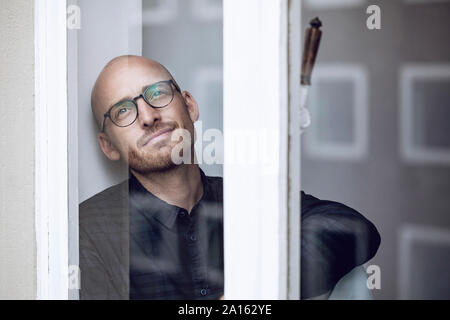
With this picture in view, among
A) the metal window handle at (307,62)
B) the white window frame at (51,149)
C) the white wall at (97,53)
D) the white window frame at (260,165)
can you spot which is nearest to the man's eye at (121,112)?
the white wall at (97,53)

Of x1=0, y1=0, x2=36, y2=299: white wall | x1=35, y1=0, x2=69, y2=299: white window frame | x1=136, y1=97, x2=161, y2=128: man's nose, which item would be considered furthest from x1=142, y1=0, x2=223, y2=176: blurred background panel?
x1=0, y1=0, x2=36, y2=299: white wall

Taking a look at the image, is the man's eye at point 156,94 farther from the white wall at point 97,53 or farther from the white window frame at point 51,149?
the white window frame at point 51,149

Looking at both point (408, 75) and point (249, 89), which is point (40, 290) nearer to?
point (249, 89)

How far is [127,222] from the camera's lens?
1586 millimetres

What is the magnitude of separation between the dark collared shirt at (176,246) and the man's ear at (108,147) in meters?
0.09

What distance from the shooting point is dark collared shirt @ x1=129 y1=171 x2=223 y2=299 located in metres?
1.46

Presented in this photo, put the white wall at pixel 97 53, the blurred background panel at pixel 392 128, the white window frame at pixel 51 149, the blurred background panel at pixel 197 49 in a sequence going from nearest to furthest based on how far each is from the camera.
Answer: the blurred background panel at pixel 392 128, the blurred background panel at pixel 197 49, the white wall at pixel 97 53, the white window frame at pixel 51 149

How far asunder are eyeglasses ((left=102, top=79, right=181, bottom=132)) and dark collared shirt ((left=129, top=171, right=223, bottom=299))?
6.9 inches

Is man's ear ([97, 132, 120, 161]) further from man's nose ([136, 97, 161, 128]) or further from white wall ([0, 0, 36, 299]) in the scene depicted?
white wall ([0, 0, 36, 299])

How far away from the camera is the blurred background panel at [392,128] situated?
1221 millimetres

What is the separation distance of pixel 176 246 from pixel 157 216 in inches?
4.3

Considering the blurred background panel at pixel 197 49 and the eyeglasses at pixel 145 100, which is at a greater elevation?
the blurred background panel at pixel 197 49

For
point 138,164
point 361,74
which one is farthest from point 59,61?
point 361,74

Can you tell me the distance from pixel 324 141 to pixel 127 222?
64 cm
